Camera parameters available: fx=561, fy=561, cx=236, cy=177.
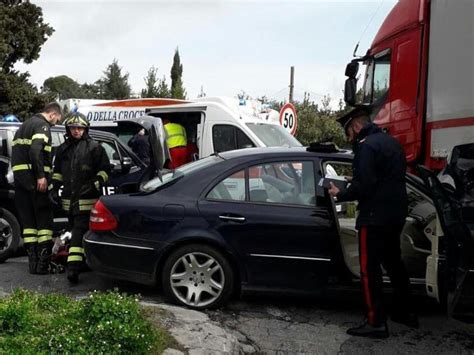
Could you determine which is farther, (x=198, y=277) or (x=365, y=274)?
(x=198, y=277)

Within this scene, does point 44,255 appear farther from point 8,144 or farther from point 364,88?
point 364,88

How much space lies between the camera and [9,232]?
6512mm

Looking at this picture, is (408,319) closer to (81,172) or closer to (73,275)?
(73,275)

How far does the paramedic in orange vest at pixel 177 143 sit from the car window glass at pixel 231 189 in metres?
5.91

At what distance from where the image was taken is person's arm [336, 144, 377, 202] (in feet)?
13.8

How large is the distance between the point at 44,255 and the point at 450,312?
13.5 feet

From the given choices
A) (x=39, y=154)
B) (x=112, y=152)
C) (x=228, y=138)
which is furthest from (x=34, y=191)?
(x=228, y=138)

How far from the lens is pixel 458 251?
145 inches

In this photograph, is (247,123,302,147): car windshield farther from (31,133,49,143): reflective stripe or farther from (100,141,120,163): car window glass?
(31,133,49,143): reflective stripe

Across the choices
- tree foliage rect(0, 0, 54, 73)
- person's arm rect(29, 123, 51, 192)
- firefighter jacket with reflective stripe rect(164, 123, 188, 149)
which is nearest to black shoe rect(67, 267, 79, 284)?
person's arm rect(29, 123, 51, 192)

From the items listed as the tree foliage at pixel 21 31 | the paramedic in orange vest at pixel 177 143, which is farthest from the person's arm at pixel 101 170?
the tree foliage at pixel 21 31

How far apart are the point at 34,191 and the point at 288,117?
24.0 feet

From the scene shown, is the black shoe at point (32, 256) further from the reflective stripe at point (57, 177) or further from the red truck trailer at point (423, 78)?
the red truck trailer at point (423, 78)

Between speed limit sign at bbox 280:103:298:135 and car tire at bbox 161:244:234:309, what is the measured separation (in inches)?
305
